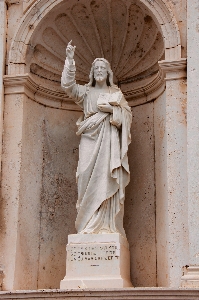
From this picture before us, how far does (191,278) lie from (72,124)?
3057 mm

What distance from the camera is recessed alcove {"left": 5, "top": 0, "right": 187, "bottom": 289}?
8.74 m

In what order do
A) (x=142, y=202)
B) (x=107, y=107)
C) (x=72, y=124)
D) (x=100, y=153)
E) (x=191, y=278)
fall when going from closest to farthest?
1. (x=191, y=278)
2. (x=100, y=153)
3. (x=107, y=107)
4. (x=142, y=202)
5. (x=72, y=124)

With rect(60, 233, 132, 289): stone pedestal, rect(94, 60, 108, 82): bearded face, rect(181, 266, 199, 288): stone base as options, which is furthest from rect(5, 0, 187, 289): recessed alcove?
rect(181, 266, 199, 288): stone base

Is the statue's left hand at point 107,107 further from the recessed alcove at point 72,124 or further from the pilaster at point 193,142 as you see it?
the pilaster at point 193,142

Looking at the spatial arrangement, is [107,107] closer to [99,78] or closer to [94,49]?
[99,78]

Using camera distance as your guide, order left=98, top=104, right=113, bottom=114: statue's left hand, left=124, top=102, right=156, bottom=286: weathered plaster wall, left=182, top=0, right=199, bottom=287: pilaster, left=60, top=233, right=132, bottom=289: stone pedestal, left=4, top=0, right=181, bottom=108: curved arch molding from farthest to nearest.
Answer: left=4, top=0, right=181, bottom=108: curved arch molding < left=124, top=102, right=156, bottom=286: weathered plaster wall < left=98, top=104, right=113, bottom=114: statue's left hand < left=60, top=233, right=132, bottom=289: stone pedestal < left=182, top=0, right=199, bottom=287: pilaster

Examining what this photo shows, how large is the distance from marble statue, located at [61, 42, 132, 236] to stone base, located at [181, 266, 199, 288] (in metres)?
1.03

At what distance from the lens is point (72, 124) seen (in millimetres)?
9539

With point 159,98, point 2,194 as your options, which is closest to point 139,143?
point 159,98

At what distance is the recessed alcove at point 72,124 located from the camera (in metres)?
8.74

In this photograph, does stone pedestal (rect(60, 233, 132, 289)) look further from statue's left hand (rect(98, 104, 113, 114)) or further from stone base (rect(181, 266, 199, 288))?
statue's left hand (rect(98, 104, 113, 114))

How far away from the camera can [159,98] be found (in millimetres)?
9008

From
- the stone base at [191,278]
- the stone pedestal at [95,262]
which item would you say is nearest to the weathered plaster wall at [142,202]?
the stone pedestal at [95,262]

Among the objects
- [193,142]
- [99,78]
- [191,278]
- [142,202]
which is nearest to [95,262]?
[191,278]
